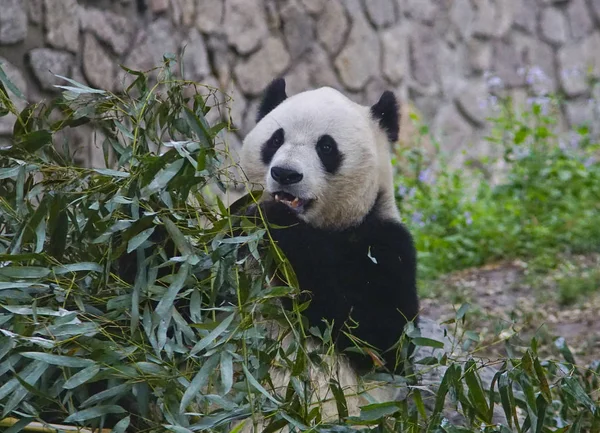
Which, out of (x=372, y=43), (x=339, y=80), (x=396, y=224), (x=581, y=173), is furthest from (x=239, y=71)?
(x=396, y=224)

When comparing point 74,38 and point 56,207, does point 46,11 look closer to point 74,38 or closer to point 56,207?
point 74,38

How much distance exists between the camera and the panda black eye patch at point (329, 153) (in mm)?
2969

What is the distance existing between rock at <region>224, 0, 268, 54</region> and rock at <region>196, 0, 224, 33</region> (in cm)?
8

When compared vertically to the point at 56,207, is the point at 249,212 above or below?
below

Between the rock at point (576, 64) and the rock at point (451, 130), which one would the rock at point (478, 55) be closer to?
the rock at point (451, 130)

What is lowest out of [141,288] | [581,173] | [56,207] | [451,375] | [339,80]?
[581,173]

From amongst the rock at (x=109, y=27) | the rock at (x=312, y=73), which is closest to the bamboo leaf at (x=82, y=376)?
the rock at (x=109, y=27)

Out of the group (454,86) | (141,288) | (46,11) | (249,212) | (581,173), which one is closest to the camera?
(141,288)

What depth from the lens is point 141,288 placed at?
7.50ft

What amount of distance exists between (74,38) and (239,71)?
1.83 metres

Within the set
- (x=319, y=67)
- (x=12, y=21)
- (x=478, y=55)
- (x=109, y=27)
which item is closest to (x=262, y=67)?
(x=319, y=67)

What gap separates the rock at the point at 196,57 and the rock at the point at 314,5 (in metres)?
1.15

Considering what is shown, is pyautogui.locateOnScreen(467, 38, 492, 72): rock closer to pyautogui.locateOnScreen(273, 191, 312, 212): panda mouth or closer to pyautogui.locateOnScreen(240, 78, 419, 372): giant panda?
Result: pyautogui.locateOnScreen(240, 78, 419, 372): giant panda

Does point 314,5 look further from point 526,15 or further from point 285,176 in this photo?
point 285,176
